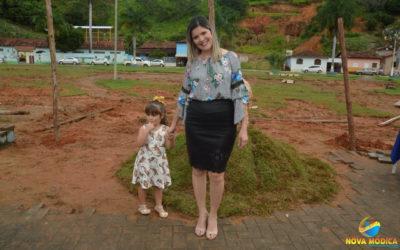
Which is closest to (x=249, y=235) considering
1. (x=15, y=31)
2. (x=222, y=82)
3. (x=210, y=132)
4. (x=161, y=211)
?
(x=161, y=211)

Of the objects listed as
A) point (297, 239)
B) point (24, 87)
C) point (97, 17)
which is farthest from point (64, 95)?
point (97, 17)

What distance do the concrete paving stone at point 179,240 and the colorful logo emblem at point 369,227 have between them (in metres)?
1.67

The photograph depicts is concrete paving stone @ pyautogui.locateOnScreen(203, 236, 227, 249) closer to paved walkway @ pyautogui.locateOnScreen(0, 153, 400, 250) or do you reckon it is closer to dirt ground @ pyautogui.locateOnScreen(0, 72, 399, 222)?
paved walkway @ pyautogui.locateOnScreen(0, 153, 400, 250)

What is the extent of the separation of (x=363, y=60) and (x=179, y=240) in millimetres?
48176

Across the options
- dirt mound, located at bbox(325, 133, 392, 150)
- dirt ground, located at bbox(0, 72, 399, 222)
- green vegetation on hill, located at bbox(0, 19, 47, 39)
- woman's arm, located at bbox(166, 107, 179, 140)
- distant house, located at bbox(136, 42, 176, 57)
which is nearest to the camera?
woman's arm, located at bbox(166, 107, 179, 140)

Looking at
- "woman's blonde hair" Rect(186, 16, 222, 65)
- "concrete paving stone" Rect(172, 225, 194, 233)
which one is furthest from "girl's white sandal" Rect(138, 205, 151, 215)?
"woman's blonde hair" Rect(186, 16, 222, 65)

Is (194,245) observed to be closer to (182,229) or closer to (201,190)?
(182,229)

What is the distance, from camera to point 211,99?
97.4 inches

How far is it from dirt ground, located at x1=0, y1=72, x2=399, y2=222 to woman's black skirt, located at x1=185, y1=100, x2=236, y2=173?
0.81m

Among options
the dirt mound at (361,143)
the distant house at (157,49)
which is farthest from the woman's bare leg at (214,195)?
the distant house at (157,49)

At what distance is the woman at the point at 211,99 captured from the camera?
2463 millimetres

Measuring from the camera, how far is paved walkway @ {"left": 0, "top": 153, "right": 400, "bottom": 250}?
2572mm

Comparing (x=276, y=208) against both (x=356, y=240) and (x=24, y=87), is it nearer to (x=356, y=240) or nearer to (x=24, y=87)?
(x=356, y=240)

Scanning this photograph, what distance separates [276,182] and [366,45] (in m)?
55.3
